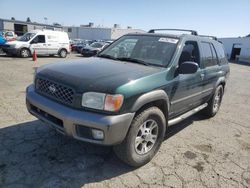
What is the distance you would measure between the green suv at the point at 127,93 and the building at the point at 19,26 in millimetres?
44436

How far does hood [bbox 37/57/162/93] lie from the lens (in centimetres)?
271

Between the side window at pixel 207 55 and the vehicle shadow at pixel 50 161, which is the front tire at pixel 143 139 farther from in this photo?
the side window at pixel 207 55

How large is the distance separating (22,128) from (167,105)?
8.75 ft

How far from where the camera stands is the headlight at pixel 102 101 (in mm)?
2635

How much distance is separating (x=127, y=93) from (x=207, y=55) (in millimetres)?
2732

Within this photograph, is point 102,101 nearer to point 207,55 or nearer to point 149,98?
point 149,98

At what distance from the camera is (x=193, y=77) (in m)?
4.02

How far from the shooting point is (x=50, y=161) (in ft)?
10.5

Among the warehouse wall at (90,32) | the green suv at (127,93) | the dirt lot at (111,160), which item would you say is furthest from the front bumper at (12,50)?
the warehouse wall at (90,32)

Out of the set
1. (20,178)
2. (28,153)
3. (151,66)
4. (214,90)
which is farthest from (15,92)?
(214,90)

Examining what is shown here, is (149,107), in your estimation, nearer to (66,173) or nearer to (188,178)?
(188,178)

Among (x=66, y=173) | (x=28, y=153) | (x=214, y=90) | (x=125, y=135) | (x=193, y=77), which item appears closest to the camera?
(x=125, y=135)

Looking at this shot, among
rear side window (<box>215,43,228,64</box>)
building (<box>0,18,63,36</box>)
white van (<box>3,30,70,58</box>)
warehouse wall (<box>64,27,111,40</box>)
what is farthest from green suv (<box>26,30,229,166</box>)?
warehouse wall (<box>64,27,111,40</box>)

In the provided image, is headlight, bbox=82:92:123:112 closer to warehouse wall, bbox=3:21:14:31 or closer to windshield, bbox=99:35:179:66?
windshield, bbox=99:35:179:66
